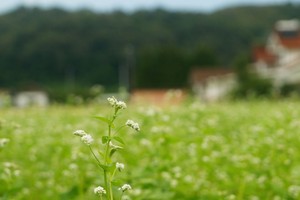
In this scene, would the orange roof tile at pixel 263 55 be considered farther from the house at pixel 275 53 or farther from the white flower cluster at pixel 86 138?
the white flower cluster at pixel 86 138

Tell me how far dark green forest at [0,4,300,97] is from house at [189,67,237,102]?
10078mm

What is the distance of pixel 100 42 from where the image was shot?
81750 mm

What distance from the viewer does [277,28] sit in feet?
187

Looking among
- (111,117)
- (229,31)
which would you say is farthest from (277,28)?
(111,117)

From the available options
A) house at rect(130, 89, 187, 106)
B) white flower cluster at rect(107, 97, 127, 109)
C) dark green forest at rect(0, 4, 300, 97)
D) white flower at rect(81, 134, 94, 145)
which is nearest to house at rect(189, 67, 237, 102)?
dark green forest at rect(0, 4, 300, 97)

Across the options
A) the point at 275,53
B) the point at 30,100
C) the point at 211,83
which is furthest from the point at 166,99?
the point at 275,53

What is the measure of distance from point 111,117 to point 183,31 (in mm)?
86349

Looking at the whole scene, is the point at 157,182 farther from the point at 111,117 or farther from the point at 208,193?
the point at 111,117

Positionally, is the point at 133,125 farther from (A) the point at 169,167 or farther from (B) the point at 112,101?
(A) the point at 169,167

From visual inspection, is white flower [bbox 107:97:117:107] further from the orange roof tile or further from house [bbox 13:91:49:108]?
the orange roof tile

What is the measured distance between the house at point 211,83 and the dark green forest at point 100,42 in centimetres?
1008

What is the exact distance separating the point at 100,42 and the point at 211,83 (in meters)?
36.1

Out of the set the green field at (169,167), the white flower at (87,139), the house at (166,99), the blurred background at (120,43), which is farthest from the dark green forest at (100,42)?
the white flower at (87,139)

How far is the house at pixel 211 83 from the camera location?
136 ft
